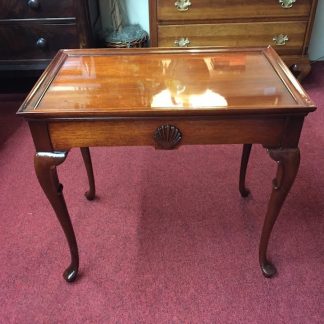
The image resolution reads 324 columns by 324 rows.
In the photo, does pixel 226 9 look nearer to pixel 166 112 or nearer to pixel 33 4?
pixel 33 4

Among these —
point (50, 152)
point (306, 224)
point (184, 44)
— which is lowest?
point (306, 224)

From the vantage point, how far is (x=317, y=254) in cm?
138

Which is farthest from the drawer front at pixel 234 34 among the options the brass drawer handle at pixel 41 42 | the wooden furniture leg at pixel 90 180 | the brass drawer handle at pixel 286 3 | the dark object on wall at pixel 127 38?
the wooden furniture leg at pixel 90 180

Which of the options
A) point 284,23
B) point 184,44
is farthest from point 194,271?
point 284,23

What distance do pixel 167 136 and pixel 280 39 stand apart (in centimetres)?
172

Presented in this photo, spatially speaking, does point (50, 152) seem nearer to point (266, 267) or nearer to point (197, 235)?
point (197, 235)

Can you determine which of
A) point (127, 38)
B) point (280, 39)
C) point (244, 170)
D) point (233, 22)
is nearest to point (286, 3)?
point (280, 39)

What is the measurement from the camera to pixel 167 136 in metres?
1.00

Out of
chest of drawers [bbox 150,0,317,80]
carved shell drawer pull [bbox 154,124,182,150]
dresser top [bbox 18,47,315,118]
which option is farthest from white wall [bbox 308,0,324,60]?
carved shell drawer pull [bbox 154,124,182,150]

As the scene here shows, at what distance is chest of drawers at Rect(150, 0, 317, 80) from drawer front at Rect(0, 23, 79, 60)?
53 centimetres

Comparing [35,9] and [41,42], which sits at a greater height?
[35,9]

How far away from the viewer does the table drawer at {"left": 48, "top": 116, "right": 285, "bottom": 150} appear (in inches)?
38.6

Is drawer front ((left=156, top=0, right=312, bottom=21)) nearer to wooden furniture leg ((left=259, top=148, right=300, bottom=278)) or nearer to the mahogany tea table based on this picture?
the mahogany tea table

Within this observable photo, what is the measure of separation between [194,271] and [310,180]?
0.81 meters
